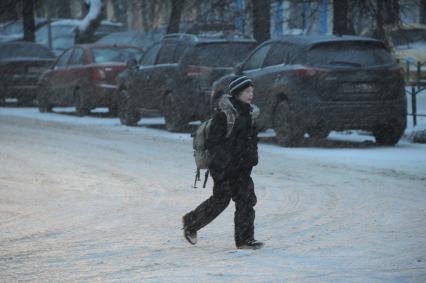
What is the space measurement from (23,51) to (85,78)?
6744mm

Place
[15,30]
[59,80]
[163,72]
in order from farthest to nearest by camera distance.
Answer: [15,30] → [59,80] → [163,72]

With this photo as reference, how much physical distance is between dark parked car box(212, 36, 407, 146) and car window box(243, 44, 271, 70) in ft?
3.04

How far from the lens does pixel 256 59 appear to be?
62.5ft

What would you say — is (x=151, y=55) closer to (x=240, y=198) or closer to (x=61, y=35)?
(x=240, y=198)

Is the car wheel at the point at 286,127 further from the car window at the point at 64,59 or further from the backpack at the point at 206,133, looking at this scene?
the car window at the point at 64,59

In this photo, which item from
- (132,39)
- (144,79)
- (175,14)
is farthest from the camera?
(132,39)

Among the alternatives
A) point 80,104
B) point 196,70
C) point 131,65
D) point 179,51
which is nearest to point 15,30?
point 80,104

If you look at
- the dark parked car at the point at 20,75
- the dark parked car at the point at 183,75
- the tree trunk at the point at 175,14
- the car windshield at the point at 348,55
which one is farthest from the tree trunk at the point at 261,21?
the car windshield at the point at 348,55

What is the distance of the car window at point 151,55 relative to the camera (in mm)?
22562

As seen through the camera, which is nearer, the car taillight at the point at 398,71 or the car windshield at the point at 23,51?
the car taillight at the point at 398,71

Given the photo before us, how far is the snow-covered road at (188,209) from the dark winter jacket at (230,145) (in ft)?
2.05

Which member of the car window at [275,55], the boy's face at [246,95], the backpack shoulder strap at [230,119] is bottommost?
the car window at [275,55]

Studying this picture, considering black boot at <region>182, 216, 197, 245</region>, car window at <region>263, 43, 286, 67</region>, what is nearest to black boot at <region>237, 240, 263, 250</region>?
black boot at <region>182, 216, 197, 245</region>

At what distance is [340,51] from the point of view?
17516mm
